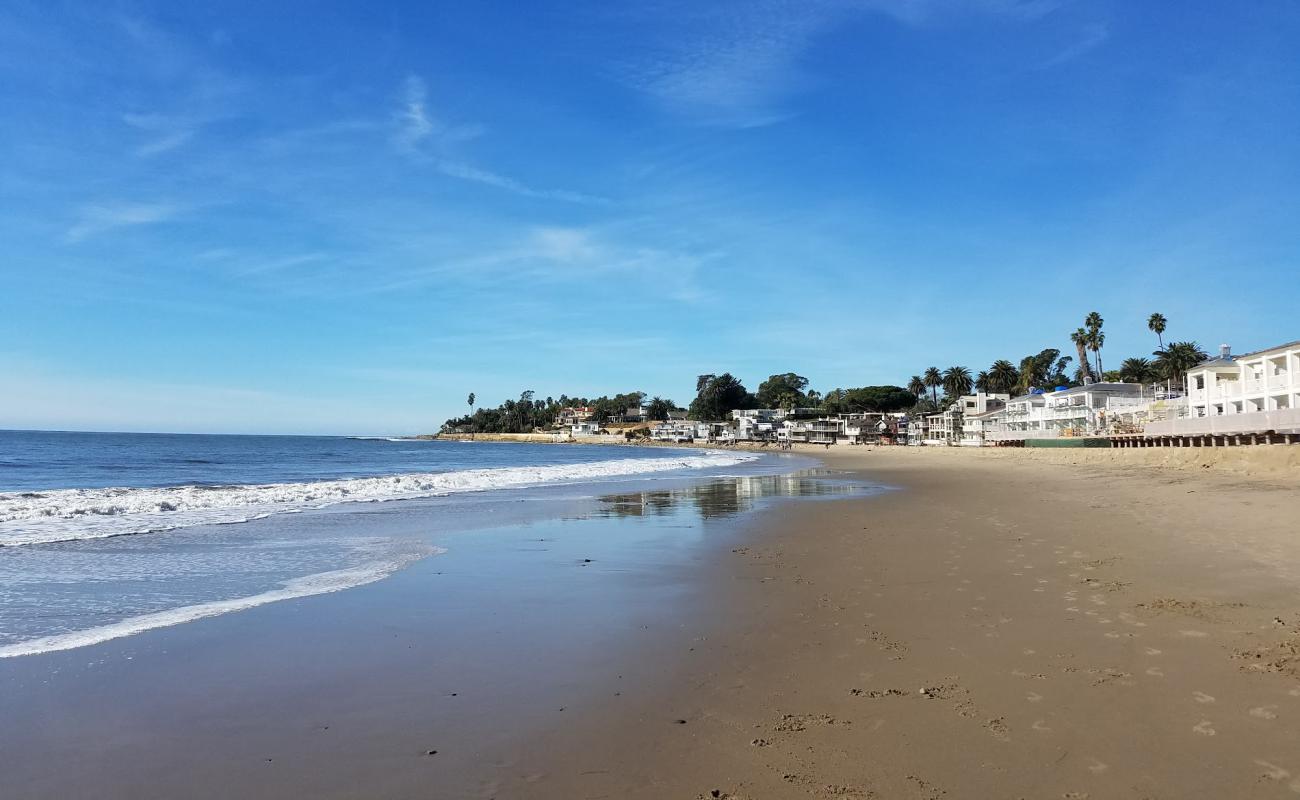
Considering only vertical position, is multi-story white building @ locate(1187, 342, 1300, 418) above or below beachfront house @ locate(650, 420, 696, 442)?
above

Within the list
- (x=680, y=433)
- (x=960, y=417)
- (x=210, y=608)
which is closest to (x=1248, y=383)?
(x=210, y=608)

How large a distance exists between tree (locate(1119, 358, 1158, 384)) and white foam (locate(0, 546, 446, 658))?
431ft

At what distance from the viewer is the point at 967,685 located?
5.53 meters

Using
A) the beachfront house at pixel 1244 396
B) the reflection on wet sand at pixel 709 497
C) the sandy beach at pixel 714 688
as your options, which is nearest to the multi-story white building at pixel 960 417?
the beachfront house at pixel 1244 396

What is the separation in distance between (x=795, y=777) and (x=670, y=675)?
2057 millimetres

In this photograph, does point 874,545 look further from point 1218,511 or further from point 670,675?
point 1218,511

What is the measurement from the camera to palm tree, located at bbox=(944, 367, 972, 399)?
486 feet

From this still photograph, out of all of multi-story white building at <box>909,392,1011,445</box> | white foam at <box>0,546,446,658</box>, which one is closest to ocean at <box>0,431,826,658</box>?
white foam at <box>0,546,446,658</box>

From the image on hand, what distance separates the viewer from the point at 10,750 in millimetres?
4613

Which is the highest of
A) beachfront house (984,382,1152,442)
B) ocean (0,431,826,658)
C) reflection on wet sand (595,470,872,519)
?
beachfront house (984,382,1152,442)

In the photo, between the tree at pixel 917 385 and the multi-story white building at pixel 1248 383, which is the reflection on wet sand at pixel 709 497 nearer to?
the multi-story white building at pixel 1248 383

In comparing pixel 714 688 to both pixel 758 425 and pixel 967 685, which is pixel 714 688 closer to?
pixel 967 685

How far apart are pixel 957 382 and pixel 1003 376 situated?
9091 mm

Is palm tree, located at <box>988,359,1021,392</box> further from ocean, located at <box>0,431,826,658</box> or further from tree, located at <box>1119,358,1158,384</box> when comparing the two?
ocean, located at <box>0,431,826,658</box>
